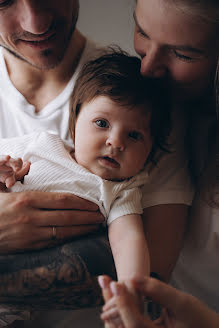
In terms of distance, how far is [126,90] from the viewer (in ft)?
3.43

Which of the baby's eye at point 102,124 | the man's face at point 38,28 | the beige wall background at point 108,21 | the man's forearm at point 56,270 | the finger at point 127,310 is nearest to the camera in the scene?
the finger at point 127,310

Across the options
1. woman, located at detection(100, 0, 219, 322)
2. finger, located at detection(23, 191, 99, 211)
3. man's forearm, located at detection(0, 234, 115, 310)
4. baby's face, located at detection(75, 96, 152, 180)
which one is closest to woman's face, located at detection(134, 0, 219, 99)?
woman, located at detection(100, 0, 219, 322)

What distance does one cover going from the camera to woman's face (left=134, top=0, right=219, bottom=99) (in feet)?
3.23

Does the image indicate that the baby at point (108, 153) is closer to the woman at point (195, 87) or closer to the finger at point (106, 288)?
the woman at point (195, 87)

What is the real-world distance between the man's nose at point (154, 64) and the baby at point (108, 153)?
26 millimetres

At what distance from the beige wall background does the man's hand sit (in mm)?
1257

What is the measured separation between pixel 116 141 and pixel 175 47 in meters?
0.31

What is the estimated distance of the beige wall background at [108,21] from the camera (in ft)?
6.45

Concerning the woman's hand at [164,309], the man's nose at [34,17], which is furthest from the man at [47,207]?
the woman's hand at [164,309]

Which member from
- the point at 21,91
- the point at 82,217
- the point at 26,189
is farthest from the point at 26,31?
the point at 82,217

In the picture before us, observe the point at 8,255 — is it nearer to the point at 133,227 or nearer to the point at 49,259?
the point at 49,259

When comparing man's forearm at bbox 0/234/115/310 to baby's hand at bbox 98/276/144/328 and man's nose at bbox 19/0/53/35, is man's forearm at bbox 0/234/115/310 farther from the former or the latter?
man's nose at bbox 19/0/53/35

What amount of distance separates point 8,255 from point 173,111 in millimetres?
694

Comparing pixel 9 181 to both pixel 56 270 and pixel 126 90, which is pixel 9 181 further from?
pixel 126 90
